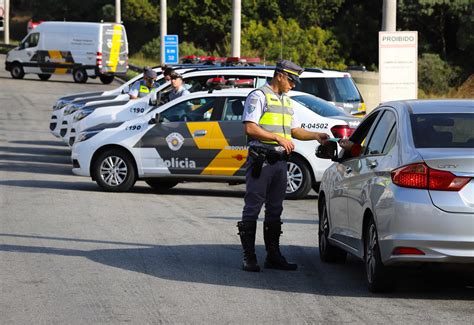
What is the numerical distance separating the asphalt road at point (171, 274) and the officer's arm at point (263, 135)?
3.68ft

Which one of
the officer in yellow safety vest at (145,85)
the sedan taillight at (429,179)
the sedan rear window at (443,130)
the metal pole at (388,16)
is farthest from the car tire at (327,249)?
the officer in yellow safety vest at (145,85)

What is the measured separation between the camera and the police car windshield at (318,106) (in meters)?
17.7

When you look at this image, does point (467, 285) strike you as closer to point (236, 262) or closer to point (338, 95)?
point (236, 262)

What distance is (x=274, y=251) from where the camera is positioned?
10523 millimetres

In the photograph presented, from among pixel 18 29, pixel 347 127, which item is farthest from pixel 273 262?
pixel 18 29

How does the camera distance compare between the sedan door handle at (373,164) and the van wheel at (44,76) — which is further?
the van wheel at (44,76)

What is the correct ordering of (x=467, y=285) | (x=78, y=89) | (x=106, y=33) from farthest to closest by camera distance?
(x=106, y=33), (x=78, y=89), (x=467, y=285)

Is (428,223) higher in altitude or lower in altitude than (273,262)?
higher

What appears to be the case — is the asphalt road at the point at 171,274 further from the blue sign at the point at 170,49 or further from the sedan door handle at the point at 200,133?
the blue sign at the point at 170,49

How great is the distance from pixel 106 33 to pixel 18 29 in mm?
62960

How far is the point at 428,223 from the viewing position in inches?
334

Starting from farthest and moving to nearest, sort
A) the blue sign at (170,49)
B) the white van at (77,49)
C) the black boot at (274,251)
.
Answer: the white van at (77,49) → the blue sign at (170,49) → the black boot at (274,251)

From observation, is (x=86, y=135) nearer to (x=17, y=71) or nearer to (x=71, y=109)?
(x=71, y=109)

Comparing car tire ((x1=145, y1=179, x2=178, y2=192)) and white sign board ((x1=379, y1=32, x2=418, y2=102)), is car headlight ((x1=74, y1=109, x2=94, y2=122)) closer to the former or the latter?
car tire ((x1=145, y1=179, x2=178, y2=192))
